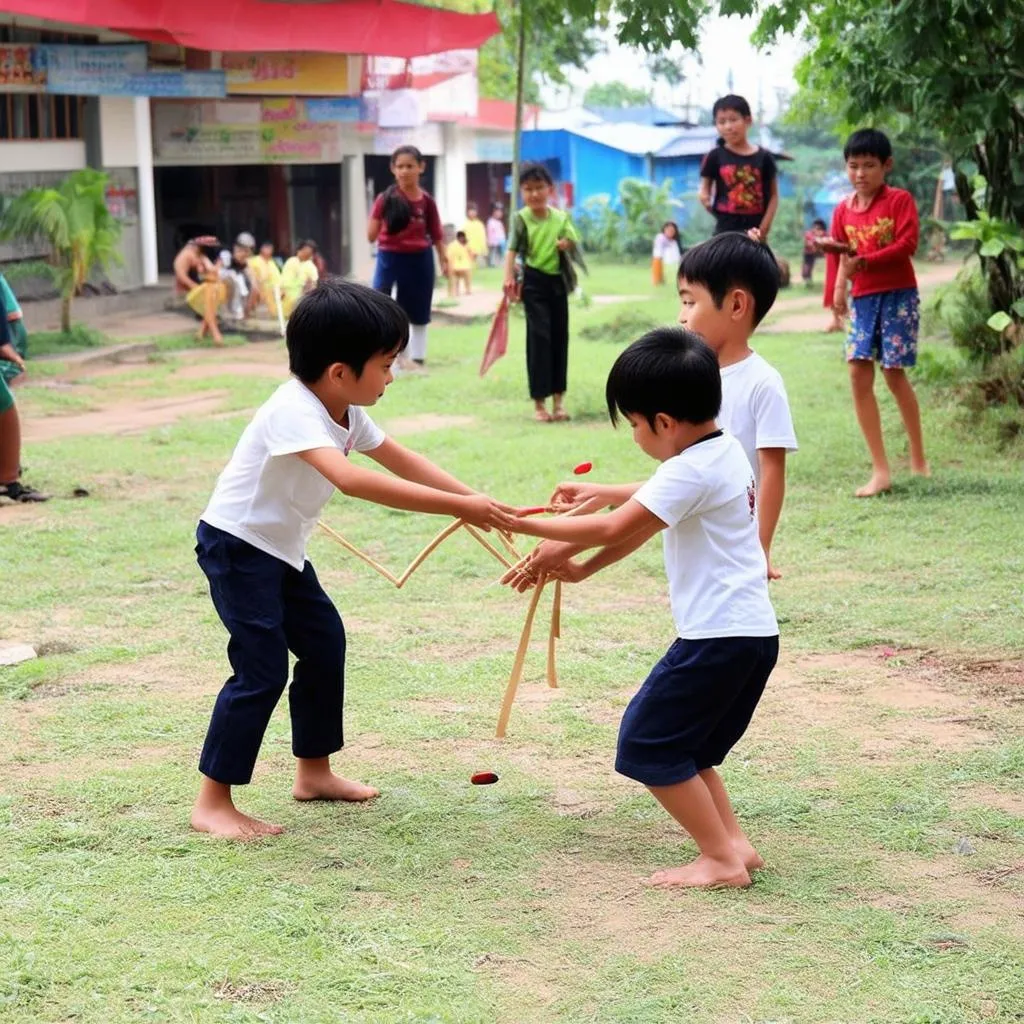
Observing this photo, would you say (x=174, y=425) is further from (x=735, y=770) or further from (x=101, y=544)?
(x=735, y=770)

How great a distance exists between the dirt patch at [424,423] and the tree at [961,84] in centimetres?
313

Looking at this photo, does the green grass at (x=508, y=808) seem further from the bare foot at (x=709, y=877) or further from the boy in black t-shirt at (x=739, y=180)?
the boy in black t-shirt at (x=739, y=180)

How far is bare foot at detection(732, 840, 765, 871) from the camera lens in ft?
10.9

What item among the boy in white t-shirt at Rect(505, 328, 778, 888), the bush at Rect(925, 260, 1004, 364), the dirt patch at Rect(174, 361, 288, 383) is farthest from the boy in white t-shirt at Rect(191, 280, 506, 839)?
the dirt patch at Rect(174, 361, 288, 383)

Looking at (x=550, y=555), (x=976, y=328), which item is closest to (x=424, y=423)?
(x=976, y=328)

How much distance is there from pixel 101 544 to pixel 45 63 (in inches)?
469

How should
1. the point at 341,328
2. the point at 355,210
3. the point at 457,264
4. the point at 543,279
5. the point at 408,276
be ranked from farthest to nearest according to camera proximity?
the point at 355,210
the point at 457,264
the point at 408,276
the point at 543,279
the point at 341,328

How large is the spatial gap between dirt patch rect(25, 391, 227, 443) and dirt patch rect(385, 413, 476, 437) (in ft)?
5.35

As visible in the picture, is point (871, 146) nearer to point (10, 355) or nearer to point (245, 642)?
point (10, 355)

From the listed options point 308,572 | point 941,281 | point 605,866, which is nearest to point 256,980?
point 605,866

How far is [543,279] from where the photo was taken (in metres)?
9.80

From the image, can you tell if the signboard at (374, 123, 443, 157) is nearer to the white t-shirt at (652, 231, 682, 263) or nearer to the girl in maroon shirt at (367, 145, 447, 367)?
the white t-shirt at (652, 231, 682, 263)

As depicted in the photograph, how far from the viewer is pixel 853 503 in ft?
23.4

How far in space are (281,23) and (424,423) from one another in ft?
33.4
